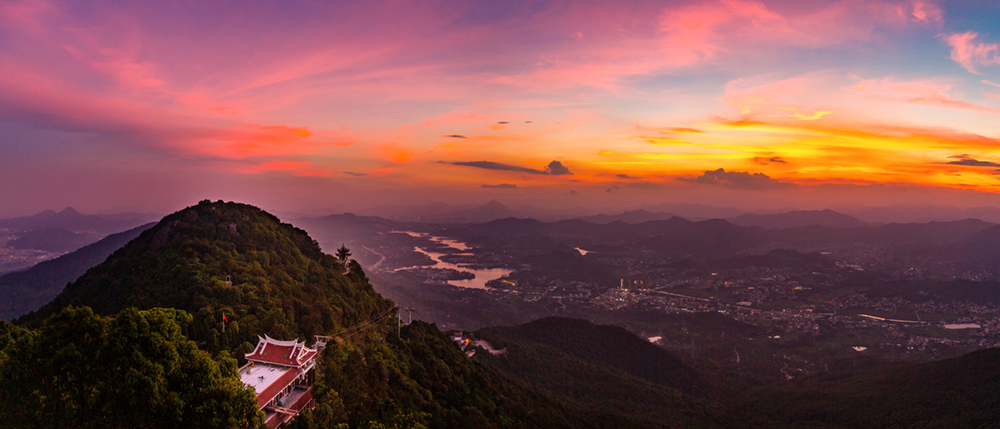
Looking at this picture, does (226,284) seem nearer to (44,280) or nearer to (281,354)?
(281,354)

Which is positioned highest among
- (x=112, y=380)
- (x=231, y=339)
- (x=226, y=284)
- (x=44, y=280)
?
(x=112, y=380)

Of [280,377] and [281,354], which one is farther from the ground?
[281,354]

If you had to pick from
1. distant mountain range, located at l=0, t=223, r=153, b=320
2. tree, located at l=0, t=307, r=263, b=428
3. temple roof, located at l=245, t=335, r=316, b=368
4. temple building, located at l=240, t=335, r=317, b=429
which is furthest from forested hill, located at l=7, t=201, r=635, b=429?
distant mountain range, located at l=0, t=223, r=153, b=320

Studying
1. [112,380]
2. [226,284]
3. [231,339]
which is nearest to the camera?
[112,380]

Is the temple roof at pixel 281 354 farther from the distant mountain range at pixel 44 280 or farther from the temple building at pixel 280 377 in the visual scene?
the distant mountain range at pixel 44 280

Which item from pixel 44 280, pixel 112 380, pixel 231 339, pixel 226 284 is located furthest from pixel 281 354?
pixel 44 280

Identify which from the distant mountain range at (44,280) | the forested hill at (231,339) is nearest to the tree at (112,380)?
the forested hill at (231,339)

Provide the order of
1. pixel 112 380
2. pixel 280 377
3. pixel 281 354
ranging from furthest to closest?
1. pixel 281 354
2. pixel 280 377
3. pixel 112 380

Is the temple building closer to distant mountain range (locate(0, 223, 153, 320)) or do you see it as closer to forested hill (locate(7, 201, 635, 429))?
forested hill (locate(7, 201, 635, 429))
